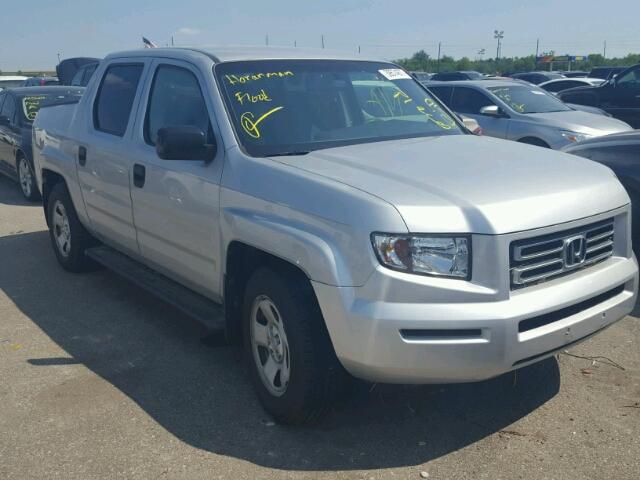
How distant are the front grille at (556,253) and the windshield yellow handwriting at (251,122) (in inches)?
63.8

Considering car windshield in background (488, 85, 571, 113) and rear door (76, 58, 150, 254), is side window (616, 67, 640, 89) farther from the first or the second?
rear door (76, 58, 150, 254)

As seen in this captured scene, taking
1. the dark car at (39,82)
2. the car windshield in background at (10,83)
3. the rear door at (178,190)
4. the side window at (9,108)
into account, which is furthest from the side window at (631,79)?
the car windshield in background at (10,83)

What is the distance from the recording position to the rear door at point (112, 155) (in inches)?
196

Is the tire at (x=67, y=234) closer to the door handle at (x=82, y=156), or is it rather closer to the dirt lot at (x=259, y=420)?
the door handle at (x=82, y=156)

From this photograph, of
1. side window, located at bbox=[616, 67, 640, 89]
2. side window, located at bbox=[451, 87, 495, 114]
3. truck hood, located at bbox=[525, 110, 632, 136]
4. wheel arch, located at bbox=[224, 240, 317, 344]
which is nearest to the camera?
wheel arch, located at bbox=[224, 240, 317, 344]

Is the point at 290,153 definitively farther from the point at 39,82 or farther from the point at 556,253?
the point at 39,82

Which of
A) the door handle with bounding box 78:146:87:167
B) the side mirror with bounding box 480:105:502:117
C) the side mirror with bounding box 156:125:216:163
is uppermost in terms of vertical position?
the side mirror with bounding box 156:125:216:163

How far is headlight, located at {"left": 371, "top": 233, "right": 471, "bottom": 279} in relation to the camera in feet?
9.98

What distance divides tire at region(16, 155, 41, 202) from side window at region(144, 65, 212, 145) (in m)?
5.92

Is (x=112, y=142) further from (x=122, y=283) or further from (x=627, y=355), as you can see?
(x=627, y=355)

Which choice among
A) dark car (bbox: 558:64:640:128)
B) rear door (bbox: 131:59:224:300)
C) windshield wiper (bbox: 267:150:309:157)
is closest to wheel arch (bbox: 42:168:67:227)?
rear door (bbox: 131:59:224:300)

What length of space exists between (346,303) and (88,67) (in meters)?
15.9

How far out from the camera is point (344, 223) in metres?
3.13

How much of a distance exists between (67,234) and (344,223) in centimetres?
403
